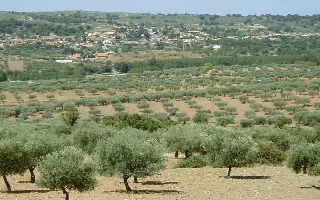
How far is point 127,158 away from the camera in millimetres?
19688

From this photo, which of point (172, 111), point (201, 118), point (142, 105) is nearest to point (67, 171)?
point (201, 118)

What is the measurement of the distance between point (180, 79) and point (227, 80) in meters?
10.5

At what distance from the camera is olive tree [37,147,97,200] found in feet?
56.7

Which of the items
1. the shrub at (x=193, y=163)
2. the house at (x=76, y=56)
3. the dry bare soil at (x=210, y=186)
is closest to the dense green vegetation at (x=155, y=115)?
the shrub at (x=193, y=163)

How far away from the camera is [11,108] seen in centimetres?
6644

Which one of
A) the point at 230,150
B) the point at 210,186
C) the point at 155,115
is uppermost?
the point at 230,150

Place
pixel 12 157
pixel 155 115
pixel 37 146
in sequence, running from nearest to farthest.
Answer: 1. pixel 12 157
2. pixel 37 146
3. pixel 155 115

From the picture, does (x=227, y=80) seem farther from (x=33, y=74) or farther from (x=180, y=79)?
(x=33, y=74)

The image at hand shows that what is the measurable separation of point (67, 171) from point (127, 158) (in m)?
3.15

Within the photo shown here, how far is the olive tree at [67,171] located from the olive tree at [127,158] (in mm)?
1703

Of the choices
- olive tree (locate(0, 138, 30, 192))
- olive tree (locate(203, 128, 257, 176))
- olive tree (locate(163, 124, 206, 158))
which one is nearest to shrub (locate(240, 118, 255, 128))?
olive tree (locate(163, 124, 206, 158))

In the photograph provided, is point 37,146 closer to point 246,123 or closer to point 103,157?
point 103,157

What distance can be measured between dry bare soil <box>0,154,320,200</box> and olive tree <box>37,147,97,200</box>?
1234 millimetres

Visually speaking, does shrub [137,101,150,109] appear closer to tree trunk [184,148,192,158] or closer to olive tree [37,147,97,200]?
tree trunk [184,148,192,158]
